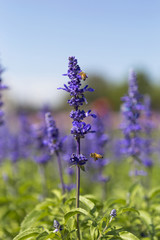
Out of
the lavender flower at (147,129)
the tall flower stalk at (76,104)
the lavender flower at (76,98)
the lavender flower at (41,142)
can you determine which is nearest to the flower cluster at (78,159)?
the tall flower stalk at (76,104)

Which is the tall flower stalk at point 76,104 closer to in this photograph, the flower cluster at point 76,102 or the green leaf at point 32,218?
the flower cluster at point 76,102

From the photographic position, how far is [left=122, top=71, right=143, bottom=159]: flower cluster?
5.72 metres

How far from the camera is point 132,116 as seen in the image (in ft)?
19.2

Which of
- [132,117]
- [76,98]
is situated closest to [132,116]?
[132,117]

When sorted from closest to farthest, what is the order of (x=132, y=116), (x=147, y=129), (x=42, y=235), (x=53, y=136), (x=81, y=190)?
(x=42, y=235) → (x=53, y=136) → (x=81, y=190) → (x=132, y=116) → (x=147, y=129)

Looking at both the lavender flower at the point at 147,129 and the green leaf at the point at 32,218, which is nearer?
the green leaf at the point at 32,218

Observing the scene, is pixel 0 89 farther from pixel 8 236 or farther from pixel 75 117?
pixel 75 117

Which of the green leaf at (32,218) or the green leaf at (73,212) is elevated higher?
the green leaf at (32,218)

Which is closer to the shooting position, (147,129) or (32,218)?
(32,218)

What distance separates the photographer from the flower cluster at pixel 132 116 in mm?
5719

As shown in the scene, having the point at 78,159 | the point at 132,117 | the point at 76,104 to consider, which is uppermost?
the point at 132,117

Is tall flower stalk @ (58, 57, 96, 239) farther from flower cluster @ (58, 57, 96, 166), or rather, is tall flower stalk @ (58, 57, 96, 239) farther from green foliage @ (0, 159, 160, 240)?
green foliage @ (0, 159, 160, 240)

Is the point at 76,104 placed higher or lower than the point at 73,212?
higher

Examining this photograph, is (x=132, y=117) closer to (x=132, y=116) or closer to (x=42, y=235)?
(x=132, y=116)
